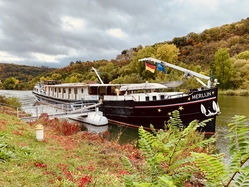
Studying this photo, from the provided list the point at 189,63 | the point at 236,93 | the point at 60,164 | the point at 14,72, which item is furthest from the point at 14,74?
the point at 60,164

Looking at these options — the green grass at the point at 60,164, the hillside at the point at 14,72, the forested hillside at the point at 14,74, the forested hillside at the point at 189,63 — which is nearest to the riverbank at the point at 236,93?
the forested hillside at the point at 189,63

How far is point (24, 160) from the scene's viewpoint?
17.1ft

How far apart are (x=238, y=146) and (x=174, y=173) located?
0.91 m

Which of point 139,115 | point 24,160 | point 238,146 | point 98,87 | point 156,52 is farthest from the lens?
point 156,52

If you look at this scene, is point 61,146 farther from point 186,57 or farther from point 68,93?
point 186,57

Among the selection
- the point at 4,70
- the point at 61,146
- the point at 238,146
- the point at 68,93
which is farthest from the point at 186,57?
the point at 4,70

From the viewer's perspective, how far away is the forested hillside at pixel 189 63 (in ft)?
134

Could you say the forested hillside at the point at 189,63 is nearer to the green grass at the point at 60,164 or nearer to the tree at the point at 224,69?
the tree at the point at 224,69

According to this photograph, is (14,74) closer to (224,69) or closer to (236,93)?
(224,69)

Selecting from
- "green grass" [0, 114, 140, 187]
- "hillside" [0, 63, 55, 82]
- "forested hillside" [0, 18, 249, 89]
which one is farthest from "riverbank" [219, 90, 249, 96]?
"hillside" [0, 63, 55, 82]

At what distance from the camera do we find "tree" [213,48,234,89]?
4328cm

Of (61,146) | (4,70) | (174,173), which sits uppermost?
(4,70)

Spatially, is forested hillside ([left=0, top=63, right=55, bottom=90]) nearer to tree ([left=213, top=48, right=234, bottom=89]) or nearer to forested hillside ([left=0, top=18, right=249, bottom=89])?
forested hillside ([left=0, top=18, right=249, bottom=89])

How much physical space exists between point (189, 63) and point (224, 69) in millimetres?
23017
